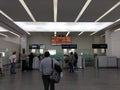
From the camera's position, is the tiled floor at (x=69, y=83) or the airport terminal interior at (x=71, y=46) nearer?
the tiled floor at (x=69, y=83)

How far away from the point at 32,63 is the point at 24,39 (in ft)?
13.9

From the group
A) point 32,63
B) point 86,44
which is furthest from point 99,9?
point 86,44

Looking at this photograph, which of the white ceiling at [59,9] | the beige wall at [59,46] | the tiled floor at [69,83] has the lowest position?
the tiled floor at [69,83]

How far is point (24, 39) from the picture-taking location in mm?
28344

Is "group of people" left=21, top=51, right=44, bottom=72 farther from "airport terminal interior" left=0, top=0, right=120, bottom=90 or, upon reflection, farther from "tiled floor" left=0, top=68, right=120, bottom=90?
"tiled floor" left=0, top=68, right=120, bottom=90

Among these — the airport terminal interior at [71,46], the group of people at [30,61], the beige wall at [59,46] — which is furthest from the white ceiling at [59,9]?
the beige wall at [59,46]

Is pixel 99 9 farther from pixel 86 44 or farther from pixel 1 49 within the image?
pixel 86 44

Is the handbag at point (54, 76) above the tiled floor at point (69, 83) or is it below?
above

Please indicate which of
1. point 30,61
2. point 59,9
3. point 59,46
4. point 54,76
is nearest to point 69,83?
point 54,76

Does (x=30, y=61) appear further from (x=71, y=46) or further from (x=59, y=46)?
(x=59, y=46)

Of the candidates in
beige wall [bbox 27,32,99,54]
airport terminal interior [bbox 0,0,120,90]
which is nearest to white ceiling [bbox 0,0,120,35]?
airport terminal interior [bbox 0,0,120,90]

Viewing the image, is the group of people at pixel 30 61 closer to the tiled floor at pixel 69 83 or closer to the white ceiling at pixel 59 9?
the white ceiling at pixel 59 9

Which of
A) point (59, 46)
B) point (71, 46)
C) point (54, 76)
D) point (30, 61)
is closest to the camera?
point (54, 76)

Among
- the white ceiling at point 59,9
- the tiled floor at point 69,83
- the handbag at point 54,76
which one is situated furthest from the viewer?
the white ceiling at point 59,9
